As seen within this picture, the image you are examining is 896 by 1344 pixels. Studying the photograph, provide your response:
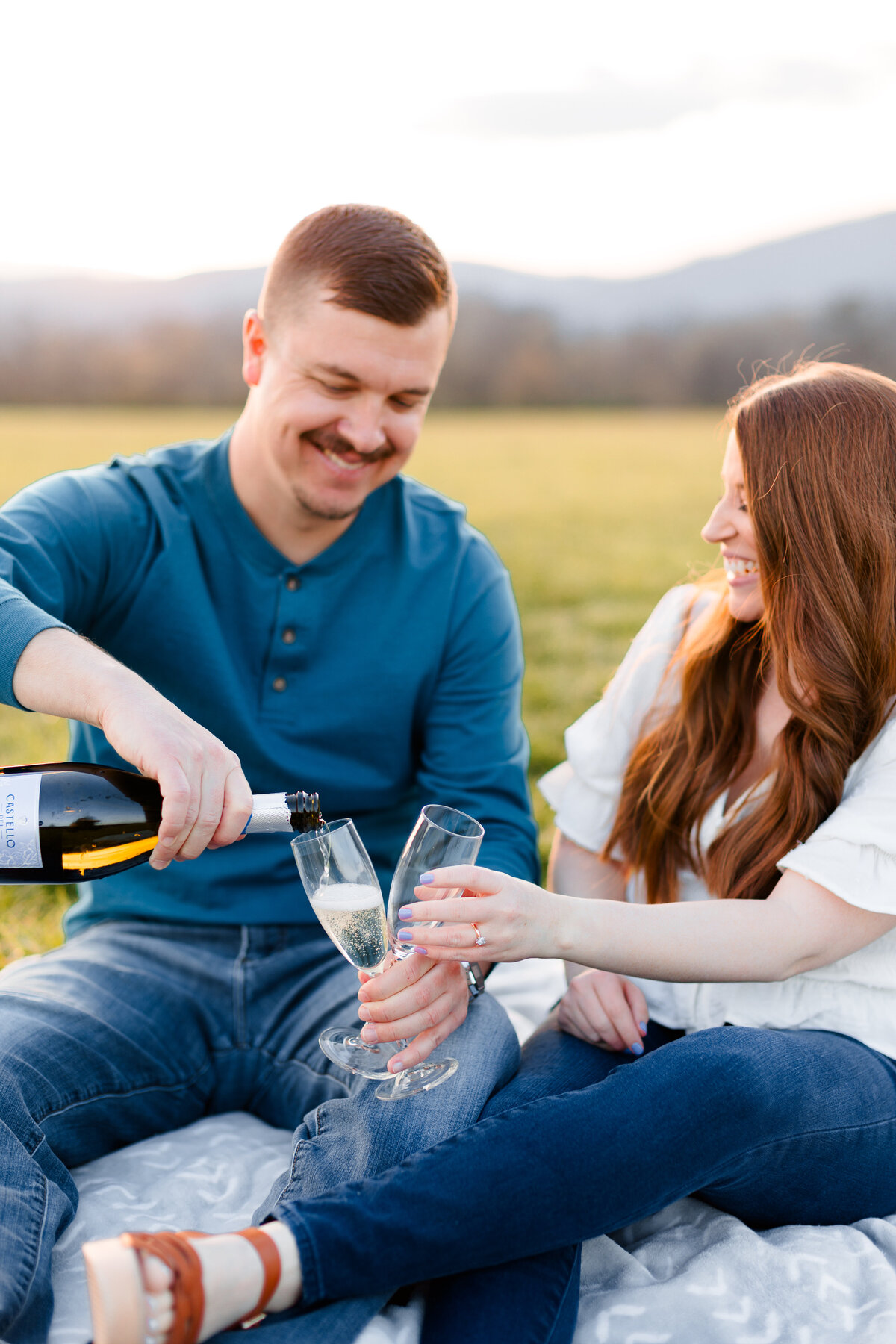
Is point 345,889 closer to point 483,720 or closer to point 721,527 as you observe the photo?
point 483,720

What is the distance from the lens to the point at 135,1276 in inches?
64.4

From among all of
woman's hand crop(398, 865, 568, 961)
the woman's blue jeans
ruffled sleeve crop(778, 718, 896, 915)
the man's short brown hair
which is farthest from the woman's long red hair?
the man's short brown hair

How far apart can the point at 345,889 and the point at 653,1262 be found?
1.00 m

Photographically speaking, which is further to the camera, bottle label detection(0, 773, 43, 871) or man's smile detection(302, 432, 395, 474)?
man's smile detection(302, 432, 395, 474)

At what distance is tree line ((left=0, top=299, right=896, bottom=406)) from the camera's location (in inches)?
1273

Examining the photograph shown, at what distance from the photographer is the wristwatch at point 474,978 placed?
7.91 ft

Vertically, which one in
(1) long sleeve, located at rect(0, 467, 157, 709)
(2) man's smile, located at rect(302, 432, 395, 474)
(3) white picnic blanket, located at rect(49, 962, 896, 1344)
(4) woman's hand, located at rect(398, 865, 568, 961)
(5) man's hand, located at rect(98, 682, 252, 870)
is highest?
(2) man's smile, located at rect(302, 432, 395, 474)

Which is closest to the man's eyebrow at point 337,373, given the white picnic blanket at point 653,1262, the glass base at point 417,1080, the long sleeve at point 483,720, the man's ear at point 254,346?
the man's ear at point 254,346

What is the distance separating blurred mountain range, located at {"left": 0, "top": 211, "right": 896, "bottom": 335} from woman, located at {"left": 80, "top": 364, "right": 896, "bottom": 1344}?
30.1 m

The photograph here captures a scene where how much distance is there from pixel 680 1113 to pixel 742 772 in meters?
0.92

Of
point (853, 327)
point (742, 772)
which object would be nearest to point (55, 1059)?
point (742, 772)

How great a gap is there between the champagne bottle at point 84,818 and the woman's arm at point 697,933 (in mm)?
434

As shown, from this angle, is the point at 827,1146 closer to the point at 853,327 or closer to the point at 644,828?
the point at 644,828

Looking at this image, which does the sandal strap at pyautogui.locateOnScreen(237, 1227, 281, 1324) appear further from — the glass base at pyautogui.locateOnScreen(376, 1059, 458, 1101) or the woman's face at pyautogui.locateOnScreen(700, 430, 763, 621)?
the woman's face at pyautogui.locateOnScreen(700, 430, 763, 621)
